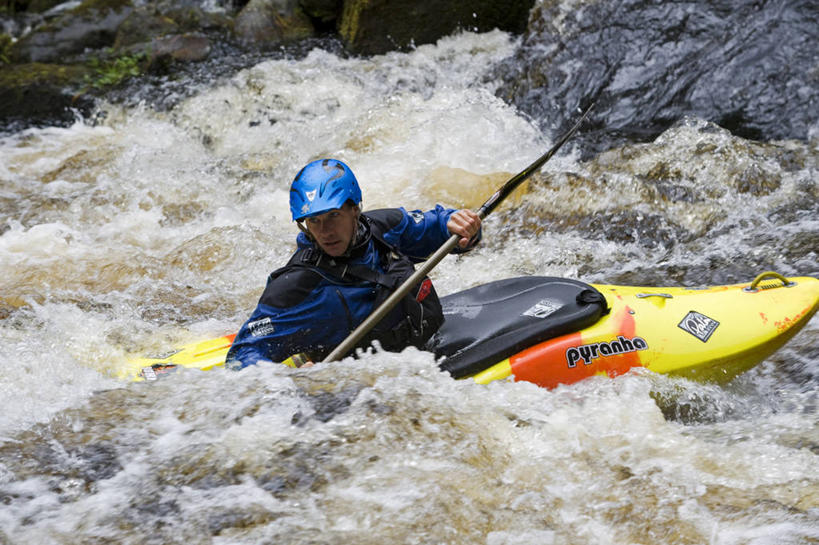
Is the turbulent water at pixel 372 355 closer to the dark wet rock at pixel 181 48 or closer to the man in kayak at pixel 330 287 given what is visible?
the man in kayak at pixel 330 287

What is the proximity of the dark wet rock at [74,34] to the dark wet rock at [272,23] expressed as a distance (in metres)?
2.05

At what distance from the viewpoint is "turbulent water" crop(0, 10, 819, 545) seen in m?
2.23

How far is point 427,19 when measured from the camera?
8586 millimetres

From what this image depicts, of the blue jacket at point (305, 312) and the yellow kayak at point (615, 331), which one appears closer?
the blue jacket at point (305, 312)

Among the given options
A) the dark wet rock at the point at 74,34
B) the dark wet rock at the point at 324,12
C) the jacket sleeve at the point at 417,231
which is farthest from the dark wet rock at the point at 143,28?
the jacket sleeve at the point at 417,231

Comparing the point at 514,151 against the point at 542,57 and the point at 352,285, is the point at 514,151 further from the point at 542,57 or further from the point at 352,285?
the point at 352,285

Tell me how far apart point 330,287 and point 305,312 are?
5.3 inches

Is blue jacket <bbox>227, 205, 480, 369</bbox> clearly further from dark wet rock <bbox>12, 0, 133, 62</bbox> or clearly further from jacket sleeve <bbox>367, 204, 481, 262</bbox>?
dark wet rock <bbox>12, 0, 133, 62</bbox>

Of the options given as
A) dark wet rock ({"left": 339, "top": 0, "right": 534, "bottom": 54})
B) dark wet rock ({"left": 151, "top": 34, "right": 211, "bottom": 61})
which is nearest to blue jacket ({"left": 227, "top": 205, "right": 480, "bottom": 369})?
dark wet rock ({"left": 339, "top": 0, "right": 534, "bottom": 54})

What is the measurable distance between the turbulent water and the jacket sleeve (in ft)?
1.94

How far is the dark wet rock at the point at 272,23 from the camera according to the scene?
32.0 feet

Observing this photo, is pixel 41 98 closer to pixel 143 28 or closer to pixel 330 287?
pixel 143 28

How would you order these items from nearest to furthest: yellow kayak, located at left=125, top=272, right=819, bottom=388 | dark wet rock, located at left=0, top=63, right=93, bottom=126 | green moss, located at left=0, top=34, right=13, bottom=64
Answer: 1. yellow kayak, located at left=125, top=272, right=819, bottom=388
2. dark wet rock, located at left=0, top=63, right=93, bottom=126
3. green moss, located at left=0, top=34, right=13, bottom=64

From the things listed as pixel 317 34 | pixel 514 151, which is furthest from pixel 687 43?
pixel 317 34
